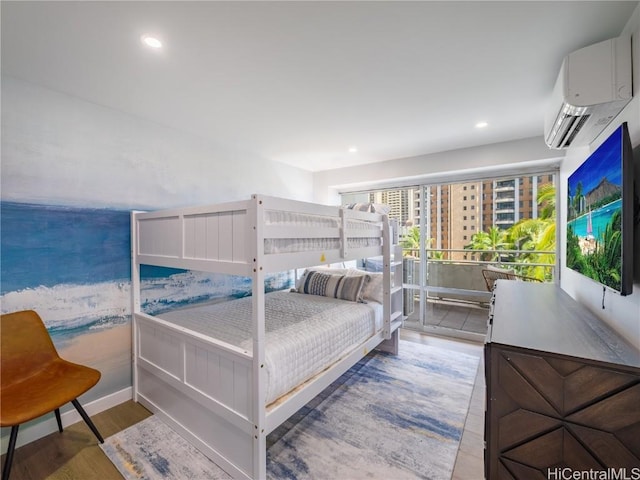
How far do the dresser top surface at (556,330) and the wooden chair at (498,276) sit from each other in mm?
1325

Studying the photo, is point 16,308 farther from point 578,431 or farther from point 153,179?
point 578,431

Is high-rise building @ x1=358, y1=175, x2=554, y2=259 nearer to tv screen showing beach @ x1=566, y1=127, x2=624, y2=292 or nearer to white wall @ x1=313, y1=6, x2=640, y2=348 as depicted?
white wall @ x1=313, y1=6, x2=640, y2=348

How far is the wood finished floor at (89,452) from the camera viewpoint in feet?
5.36

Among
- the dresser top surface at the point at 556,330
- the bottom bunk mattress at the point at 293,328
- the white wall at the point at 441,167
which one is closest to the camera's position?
the dresser top surface at the point at 556,330

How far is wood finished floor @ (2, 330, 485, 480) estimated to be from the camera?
1.63 m

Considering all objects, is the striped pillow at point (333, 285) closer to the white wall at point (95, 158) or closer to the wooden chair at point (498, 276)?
the white wall at point (95, 158)

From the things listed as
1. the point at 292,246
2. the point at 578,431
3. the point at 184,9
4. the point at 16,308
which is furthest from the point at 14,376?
the point at 578,431

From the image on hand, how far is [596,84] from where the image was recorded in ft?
4.85

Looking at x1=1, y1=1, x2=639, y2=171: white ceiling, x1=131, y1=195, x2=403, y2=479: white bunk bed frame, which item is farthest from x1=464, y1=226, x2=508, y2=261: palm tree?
x1=131, y1=195, x2=403, y2=479: white bunk bed frame

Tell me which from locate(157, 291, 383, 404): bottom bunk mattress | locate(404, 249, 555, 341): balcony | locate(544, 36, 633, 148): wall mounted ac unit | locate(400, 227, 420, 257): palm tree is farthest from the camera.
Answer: locate(400, 227, 420, 257): palm tree

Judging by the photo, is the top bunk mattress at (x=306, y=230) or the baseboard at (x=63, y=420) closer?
the top bunk mattress at (x=306, y=230)

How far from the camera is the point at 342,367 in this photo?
87.2 inches

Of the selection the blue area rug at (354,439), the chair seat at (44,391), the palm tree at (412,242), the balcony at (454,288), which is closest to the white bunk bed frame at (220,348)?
the blue area rug at (354,439)

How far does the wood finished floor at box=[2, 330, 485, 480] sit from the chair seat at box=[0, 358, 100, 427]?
425 mm
